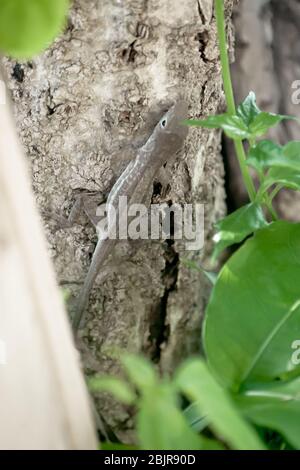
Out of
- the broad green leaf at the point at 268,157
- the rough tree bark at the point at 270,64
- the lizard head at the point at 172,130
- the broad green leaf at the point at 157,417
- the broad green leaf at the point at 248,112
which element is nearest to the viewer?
the broad green leaf at the point at 157,417

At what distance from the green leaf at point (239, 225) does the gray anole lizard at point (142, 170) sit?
0.21 metres

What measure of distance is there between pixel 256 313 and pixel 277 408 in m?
0.22

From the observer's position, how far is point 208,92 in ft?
3.30

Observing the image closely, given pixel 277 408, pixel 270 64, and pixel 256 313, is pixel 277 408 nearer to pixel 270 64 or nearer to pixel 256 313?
pixel 256 313

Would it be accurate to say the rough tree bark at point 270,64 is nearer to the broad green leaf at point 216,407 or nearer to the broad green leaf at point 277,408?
the broad green leaf at point 277,408

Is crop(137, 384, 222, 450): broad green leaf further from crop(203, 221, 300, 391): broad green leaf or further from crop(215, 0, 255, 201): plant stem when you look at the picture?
crop(215, 0, 255, 201): plant stem

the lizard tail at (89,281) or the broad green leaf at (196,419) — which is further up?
the lizard tail at (89,281)

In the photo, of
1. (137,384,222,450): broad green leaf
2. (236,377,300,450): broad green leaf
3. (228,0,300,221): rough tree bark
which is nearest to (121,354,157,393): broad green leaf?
(137,384,222,450): broad green leaf

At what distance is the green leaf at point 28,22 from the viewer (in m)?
0.48

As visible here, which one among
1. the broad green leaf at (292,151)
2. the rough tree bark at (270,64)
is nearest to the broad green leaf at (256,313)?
the broad green leaf at (292,151)

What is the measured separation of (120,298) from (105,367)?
12 centimetres

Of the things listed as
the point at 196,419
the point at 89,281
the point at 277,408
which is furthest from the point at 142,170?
the point at 277,408

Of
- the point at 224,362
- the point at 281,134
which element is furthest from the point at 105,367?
the point at 281,134

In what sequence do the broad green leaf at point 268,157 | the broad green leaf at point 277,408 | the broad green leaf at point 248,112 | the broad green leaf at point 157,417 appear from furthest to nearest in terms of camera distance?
the broad green leaf at point 248,112
the broad green leaf at point 268,157
the broad green leaf at point 277,408
the broad green leaf at point 157,417
